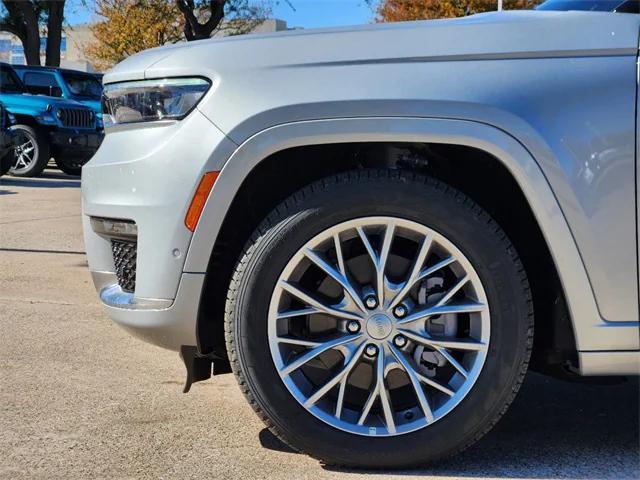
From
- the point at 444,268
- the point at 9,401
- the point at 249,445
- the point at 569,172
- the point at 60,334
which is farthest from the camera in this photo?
the point at 60,334

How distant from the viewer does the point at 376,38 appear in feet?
8.60

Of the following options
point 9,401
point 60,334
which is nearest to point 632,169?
point 9,401

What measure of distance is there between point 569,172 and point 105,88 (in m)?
1.77

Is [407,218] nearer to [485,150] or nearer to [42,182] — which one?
[485,150]

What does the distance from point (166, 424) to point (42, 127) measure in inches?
454

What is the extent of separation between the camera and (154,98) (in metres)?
2.76

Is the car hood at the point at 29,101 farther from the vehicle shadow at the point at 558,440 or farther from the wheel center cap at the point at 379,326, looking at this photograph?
the wheel center cap at the point at 379,326

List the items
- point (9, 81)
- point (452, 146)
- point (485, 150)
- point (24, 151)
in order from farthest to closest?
point (9, 81), point (24, 151), point (452, 146), point (485, 150)

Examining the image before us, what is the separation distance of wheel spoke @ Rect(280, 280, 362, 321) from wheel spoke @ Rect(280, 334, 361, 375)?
0.24ft

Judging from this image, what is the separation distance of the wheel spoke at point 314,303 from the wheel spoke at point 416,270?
148 mm

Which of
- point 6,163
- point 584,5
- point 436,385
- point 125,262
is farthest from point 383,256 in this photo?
point 6,163

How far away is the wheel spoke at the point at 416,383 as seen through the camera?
2.64 metres

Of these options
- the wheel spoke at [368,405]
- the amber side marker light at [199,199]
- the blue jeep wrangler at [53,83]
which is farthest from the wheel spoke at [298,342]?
the blue jeep wrangler at [53,83]

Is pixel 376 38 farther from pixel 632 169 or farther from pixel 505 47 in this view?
pixel 632 169
